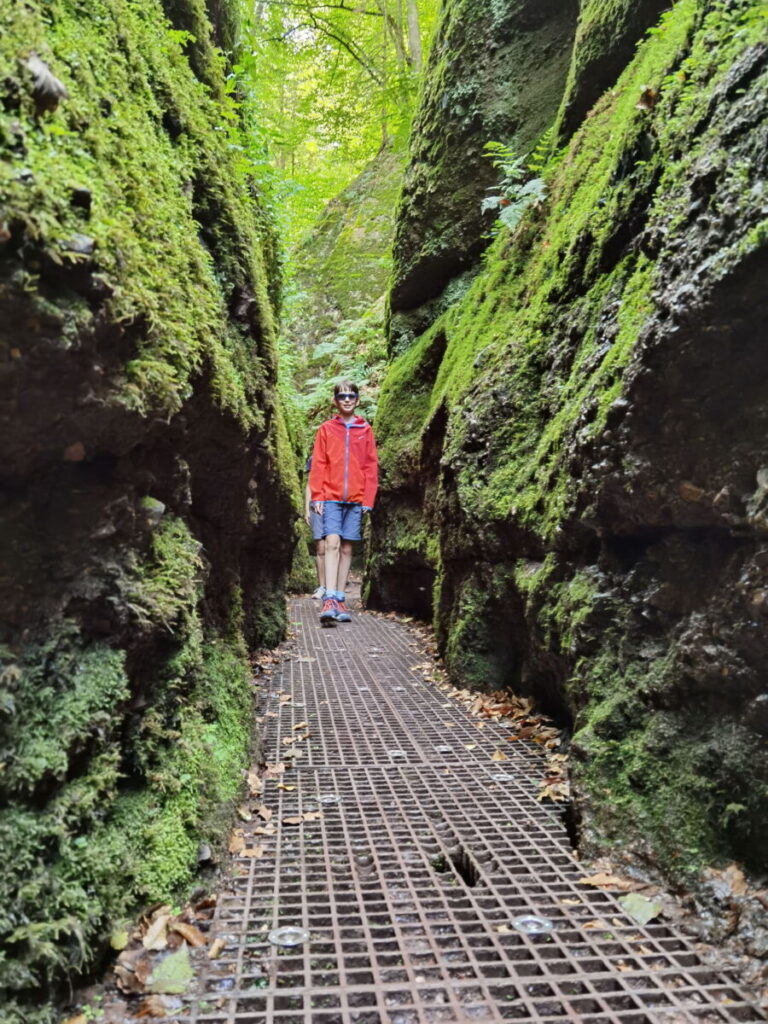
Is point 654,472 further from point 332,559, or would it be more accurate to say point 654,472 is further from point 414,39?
point 414,39

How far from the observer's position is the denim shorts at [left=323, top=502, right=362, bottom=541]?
801cm

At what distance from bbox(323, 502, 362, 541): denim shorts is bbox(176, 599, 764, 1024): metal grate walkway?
14.0 feet

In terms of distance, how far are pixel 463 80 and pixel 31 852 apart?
964 centimetres

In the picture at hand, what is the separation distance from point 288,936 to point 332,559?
6.00 m

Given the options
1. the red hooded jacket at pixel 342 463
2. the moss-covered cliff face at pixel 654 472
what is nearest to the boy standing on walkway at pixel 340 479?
the red hooded jacket at pixel 342 463

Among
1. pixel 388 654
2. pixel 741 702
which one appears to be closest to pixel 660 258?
pixel 741 702

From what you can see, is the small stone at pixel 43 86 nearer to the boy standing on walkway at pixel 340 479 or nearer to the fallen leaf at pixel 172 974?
the fallen leaf at pixel 172 974

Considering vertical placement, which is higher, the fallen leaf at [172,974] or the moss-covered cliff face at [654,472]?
the moss-covered cliff face at [654,472]

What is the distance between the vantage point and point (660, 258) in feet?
9.00

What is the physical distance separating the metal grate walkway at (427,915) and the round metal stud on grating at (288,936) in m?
0.02

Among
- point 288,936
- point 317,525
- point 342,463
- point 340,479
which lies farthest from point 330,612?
point 288,936

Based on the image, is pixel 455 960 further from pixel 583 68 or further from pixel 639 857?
pixel 583 68

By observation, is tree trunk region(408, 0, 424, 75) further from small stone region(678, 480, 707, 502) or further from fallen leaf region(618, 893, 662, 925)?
fallen leaf region(618, 893, 662, 925)

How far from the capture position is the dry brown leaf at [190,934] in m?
2.05
